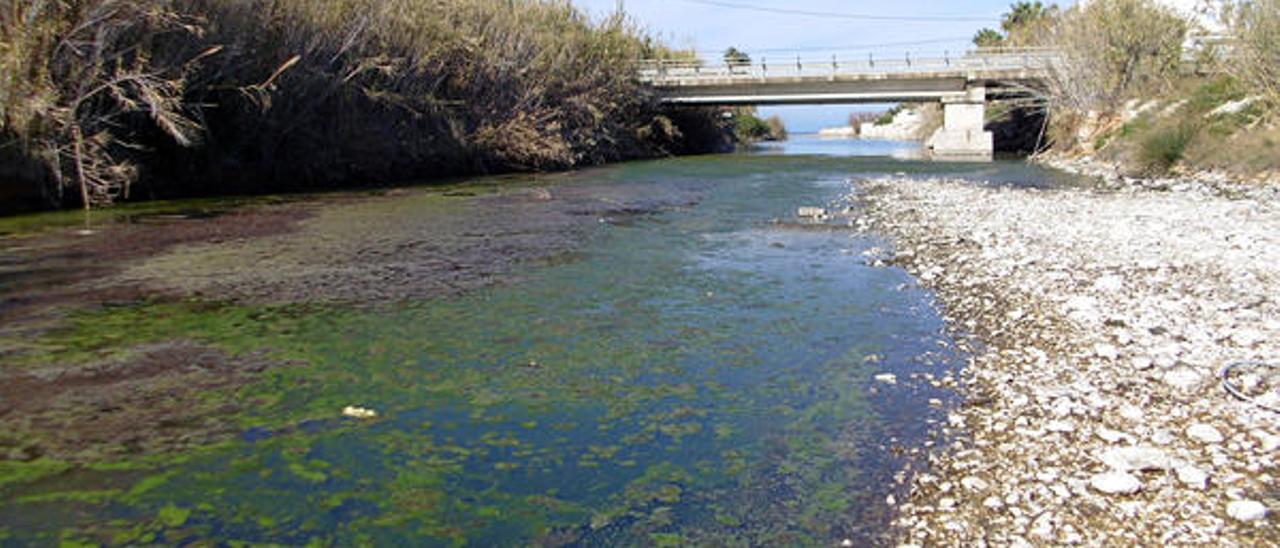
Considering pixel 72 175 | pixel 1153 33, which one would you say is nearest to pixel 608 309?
pixel 72 175

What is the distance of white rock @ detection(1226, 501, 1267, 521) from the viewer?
531cm

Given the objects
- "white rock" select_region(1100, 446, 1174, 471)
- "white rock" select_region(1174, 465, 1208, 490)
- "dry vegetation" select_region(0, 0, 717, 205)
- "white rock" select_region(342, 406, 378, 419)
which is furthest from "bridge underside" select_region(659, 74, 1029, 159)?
"white rock" select_region(342, 406, 378, 419)

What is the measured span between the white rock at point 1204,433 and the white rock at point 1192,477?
2.01 feet

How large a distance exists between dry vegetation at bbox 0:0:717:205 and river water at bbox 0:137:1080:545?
970cm

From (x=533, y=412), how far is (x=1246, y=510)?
16.6 feet

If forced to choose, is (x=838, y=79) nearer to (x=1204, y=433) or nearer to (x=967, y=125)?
(x=967, y=125)

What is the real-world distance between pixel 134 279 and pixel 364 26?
1858cm

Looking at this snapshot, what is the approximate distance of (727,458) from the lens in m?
6.83

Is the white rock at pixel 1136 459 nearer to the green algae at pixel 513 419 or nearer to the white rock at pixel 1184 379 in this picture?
the white rock at pixel 1184 379

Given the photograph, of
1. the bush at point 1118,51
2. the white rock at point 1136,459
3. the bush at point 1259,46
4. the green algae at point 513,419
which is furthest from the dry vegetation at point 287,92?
the bush at point 1259,46

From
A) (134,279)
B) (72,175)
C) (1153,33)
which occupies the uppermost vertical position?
(1153,33)

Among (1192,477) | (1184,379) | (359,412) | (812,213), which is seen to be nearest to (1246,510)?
(1192,477)

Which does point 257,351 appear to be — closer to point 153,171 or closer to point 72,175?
point 72,175

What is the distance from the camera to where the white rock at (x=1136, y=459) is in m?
6.02
